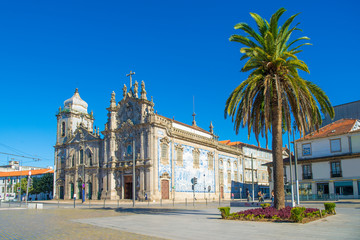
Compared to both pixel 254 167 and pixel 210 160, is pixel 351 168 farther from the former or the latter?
pixel 254 167

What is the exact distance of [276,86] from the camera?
19.9 metres

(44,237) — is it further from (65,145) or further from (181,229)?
(65,145)

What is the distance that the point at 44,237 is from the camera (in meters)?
12.7

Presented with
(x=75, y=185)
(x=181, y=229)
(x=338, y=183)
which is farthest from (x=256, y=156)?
(x=181, y=229)

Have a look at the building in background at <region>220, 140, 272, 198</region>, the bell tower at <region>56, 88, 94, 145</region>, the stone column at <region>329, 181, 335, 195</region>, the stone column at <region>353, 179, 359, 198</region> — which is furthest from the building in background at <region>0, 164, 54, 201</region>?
the stone column at <region>353, 179, 359, 198</region>

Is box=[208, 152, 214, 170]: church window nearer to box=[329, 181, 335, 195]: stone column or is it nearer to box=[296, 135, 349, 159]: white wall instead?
box=[296, 135, 349, 159]: white wall

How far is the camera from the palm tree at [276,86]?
2011 centimetres

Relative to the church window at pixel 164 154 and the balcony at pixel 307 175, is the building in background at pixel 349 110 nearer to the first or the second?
the balcony at pixel 307 175

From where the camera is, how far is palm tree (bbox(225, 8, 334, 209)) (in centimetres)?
2011

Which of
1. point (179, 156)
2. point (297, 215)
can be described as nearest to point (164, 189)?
point (179, 156)

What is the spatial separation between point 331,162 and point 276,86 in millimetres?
31201

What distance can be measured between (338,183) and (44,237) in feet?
138

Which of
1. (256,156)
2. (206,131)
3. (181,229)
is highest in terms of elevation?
(206,131)

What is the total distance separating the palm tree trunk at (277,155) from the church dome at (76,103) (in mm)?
55141
